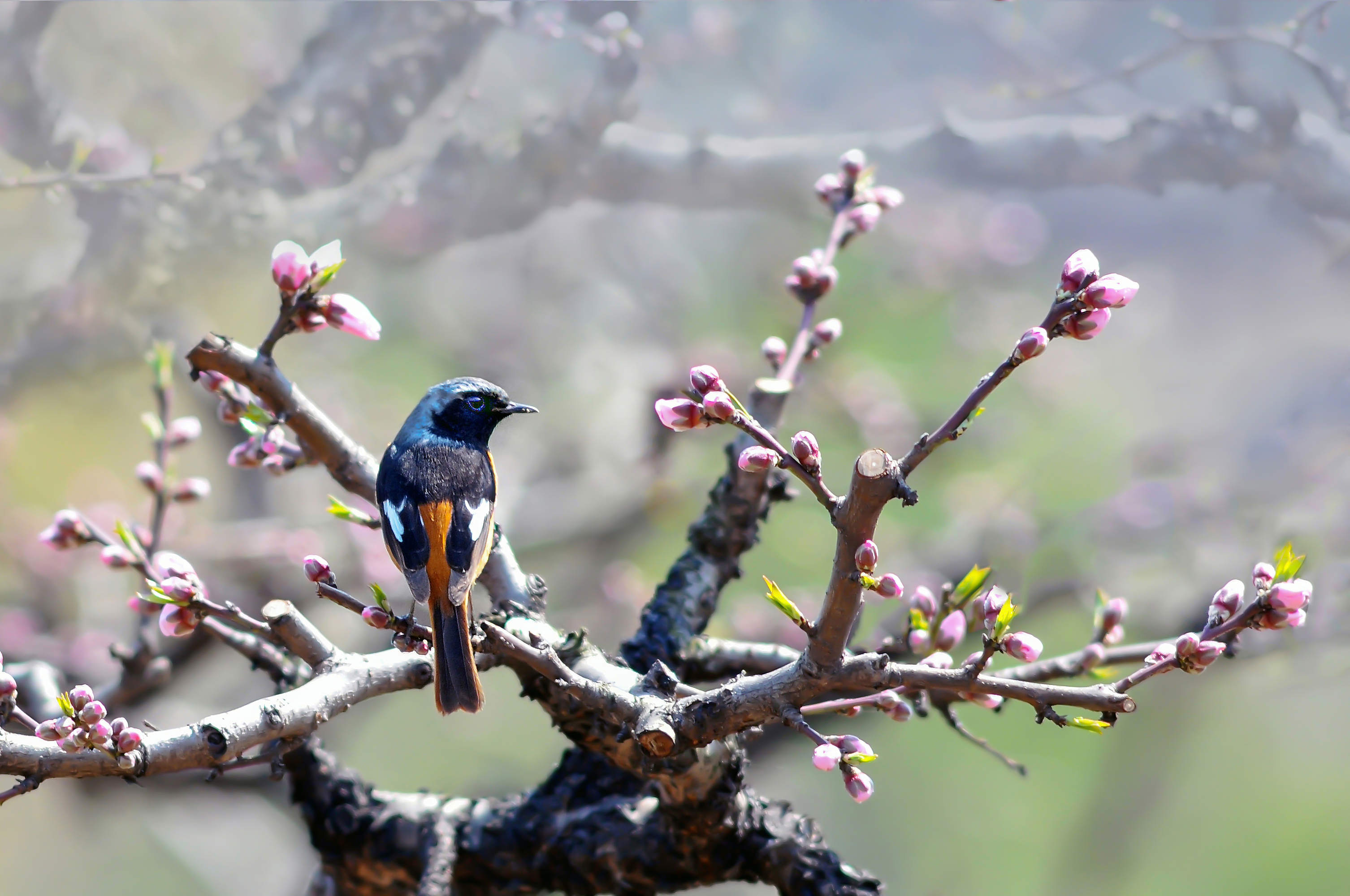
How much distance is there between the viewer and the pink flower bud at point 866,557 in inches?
49.5

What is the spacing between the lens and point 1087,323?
1.30 m

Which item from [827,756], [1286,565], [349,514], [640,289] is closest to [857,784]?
[827,756]

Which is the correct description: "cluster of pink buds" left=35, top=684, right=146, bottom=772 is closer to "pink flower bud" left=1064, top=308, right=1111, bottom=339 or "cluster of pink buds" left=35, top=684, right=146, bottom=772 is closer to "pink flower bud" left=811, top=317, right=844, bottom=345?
"pink flower bud" left=1064, top=308, right=1111, bottom=339

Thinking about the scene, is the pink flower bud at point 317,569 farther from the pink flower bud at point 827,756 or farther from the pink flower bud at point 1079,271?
the pink flower bud at point 1079,271

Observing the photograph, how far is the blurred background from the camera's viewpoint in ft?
13.0

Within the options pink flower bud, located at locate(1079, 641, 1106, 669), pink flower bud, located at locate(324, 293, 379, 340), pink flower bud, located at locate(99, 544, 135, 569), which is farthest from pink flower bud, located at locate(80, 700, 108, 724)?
pink flower bud, located at locate(1079, 641, 1106, 669)

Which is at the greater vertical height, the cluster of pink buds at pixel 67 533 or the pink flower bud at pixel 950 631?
the pink flower bud at pixel 950 631

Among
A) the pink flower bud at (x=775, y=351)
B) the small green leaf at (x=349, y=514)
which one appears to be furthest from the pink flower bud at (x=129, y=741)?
the pink flower bud at (x=775, y=351)

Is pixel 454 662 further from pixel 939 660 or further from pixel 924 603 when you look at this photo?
pixel 924 603

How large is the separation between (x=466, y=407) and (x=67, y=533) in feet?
2.94

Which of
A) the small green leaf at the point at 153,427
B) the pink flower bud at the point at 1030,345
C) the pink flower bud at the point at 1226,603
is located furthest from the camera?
the small green leaf at the point at 153,427

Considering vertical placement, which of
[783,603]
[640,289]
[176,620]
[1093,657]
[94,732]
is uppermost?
[640,289]

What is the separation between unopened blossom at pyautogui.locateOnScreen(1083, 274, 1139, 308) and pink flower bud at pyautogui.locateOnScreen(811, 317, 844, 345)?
1.03 meters

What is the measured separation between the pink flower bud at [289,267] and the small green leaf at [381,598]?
0.52 meters
